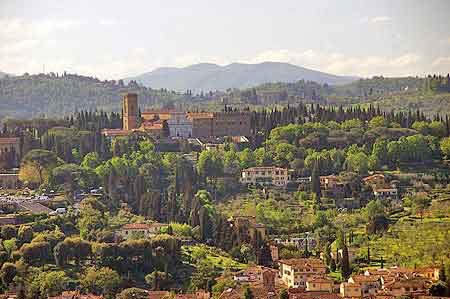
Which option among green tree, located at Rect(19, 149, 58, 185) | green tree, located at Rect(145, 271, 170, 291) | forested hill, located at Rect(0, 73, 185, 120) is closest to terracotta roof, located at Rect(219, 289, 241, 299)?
green tree, located at Rect(145, 271, 170, 291)

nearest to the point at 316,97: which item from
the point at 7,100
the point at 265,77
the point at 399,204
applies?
the point at 7,100

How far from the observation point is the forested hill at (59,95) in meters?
92.3

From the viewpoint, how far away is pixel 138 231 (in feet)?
110

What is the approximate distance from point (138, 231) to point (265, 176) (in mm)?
10338

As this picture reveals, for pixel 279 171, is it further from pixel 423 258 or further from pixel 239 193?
pixel 423 258

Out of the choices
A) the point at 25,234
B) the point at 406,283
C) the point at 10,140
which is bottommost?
the point at 406,283

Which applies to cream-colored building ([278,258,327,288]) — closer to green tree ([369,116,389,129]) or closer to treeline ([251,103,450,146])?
treeline ([251,103,450,146])

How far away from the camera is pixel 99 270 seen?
96.4 feet

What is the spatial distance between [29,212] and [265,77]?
159m

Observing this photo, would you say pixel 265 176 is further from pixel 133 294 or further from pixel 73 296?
pixel 73 296

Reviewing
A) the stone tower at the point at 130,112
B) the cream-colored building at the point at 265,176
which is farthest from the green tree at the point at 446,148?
the stone tower at the point at 130,112

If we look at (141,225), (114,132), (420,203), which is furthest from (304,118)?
(141,225)

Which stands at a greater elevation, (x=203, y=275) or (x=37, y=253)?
(x=37, y=253)

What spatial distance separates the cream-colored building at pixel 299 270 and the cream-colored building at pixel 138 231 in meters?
4.32
